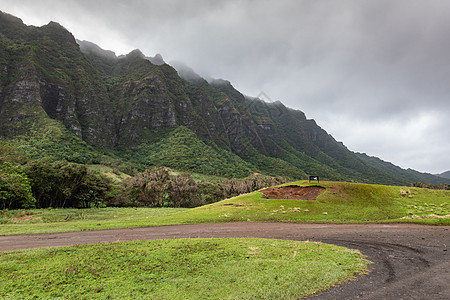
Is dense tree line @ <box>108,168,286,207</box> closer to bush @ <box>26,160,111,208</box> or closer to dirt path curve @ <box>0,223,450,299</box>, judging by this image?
bush @ <box>26,160,111,208</box>

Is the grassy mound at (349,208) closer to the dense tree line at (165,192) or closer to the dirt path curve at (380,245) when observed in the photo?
the dirt path curve at (380,245)

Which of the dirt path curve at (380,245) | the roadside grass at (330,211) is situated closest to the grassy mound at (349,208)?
the roadside grass at (330,211)

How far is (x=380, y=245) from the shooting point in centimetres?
1445

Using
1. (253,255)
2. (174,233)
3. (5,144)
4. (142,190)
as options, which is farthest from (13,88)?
(253,255)

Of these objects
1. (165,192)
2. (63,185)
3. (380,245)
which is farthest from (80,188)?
(380,245)

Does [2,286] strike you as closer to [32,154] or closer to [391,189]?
[391,189]

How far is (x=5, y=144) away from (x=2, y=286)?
123 feet

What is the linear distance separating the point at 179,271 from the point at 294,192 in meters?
29.1

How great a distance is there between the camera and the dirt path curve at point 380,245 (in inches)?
305

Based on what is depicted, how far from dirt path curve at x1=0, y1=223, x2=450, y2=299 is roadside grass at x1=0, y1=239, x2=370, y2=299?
93 centimetres

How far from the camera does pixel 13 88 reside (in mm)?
160750

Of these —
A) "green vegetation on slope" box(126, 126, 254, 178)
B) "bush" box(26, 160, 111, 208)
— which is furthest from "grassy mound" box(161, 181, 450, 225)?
"green vegetation on slope" box(126, 126, 254, 178)

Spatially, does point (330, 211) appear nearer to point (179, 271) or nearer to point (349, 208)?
point (349, 208)

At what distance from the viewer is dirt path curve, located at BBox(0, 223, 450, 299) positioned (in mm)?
7742
